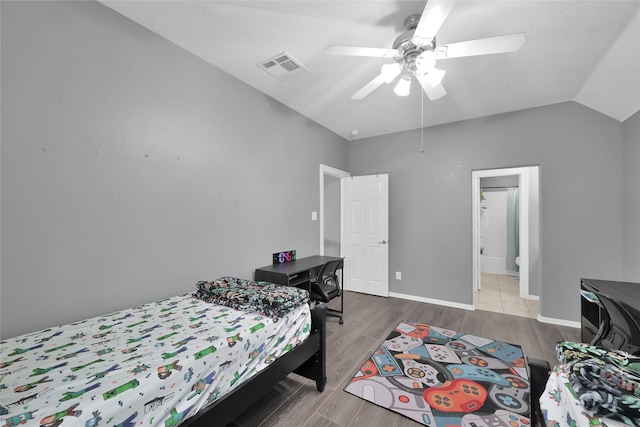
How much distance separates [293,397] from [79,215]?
6.17 ft

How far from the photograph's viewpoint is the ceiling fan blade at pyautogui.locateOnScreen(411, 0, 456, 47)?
123 centimetres

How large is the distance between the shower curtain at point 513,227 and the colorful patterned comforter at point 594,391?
5081mm

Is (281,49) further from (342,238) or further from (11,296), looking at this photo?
(342,238)

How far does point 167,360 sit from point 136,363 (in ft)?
0.38

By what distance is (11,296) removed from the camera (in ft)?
4.26

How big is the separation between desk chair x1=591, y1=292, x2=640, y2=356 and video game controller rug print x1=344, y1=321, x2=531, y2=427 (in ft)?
2.17

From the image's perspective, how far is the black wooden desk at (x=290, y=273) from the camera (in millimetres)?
2477

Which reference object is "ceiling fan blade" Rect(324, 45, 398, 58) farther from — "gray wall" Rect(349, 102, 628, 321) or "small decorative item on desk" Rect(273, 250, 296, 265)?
"gray wall" Rect(349, 102, 628, 321)

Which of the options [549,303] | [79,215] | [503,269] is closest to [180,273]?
[79,215]

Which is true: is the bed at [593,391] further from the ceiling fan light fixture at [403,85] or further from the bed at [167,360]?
the ceiling fan light fixture at [403,85]

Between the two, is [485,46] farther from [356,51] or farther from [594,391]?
[594,391]

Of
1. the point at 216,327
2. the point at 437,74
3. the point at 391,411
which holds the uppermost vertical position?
the point at 437,74

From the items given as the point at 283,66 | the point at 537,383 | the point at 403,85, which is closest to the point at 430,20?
the point at 403,85

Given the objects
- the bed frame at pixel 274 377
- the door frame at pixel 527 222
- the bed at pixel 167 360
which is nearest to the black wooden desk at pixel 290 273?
the bed at pixel 167 360
